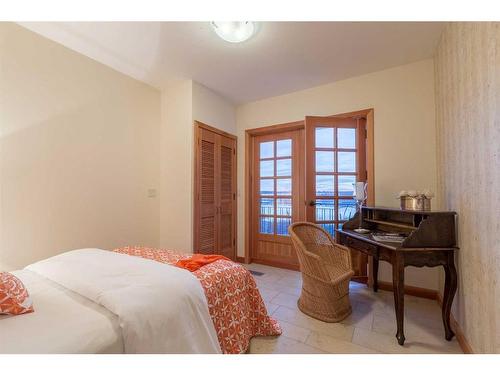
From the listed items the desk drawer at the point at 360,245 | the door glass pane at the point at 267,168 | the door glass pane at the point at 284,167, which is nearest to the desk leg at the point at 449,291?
the desk drawer at the point at 360,245

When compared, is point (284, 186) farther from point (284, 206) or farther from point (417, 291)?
point (417, 291)

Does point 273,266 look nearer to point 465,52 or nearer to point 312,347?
point 312,347

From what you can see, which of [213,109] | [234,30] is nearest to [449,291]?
[234,30]

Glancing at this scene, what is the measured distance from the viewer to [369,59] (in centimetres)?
237

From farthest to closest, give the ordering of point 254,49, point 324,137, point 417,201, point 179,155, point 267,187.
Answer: point 267,187 → point 179,155 → point 324,137 → point 254,49 → point 417,201

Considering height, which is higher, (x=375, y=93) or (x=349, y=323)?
(x=375, y=93)

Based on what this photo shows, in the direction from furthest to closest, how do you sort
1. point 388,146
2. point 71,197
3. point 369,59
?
point 388,146
point 369,59
point 71,197

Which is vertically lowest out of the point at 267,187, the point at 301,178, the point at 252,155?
the point at 267,187

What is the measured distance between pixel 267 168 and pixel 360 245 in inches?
73.0

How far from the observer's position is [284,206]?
11.0 feet

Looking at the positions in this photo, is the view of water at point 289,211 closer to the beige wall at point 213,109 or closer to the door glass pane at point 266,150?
the door glass pane at point 266,150

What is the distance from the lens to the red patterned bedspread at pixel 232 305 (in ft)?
4.44
